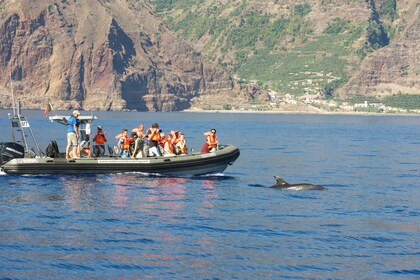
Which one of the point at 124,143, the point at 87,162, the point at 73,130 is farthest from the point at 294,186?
the point at 73,130

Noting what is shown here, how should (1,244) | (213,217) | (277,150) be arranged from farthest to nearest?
(277,150) < (213,217) < (1,244)

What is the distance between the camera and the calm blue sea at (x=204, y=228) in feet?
84.7

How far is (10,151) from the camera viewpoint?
43688 millimetres

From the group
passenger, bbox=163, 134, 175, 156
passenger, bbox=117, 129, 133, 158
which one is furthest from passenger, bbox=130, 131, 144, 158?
passenger, bbox=163, 134, 175, 156

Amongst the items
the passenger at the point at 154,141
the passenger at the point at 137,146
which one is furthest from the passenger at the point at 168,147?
the passenger at the point at 137,146

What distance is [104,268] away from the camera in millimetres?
25578

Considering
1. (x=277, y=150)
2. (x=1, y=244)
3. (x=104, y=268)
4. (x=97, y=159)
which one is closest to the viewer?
(x=104, y=268)

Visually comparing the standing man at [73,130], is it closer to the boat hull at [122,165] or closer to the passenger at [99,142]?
the boat hull at [122,165]

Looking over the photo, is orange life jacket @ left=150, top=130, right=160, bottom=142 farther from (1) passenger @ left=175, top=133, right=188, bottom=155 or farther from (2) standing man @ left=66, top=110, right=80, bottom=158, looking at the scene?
(2) standing man @ left=66, top=110, right=80, bottom=158

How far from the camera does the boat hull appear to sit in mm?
43281

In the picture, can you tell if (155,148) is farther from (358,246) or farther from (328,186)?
(358,246)

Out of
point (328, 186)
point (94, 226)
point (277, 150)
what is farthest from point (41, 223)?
point (277, 150)

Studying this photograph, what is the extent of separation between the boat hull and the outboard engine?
0.47 m

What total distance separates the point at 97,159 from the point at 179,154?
4.17m
